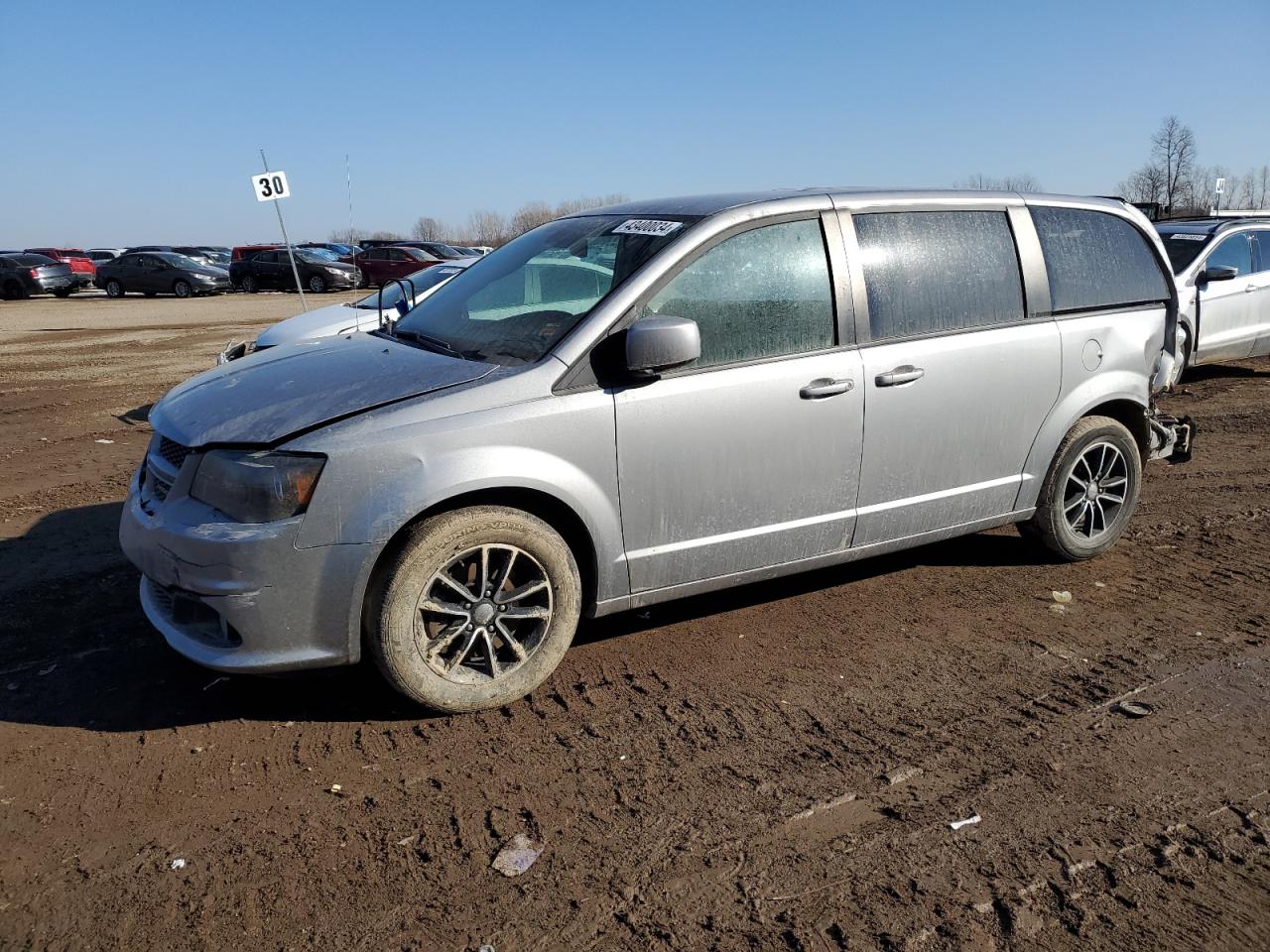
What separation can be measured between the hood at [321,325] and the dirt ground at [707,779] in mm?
4076

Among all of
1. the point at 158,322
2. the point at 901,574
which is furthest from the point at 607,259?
the point at 158,322

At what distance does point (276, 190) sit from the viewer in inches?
669

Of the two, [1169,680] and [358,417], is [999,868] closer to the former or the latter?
[1169,680]

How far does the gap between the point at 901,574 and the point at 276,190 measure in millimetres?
14817

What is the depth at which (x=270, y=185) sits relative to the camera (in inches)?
673

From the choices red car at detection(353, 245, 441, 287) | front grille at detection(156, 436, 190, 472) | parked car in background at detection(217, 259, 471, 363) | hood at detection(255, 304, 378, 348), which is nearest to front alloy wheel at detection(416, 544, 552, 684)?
front grille at detection(156, 436, 190, 472)

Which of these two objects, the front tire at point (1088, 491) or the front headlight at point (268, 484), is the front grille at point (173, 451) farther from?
the front tire at point (1088, 491)

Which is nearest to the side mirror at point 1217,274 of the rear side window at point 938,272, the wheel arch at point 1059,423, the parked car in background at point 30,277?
the wheel arch at point 1059,423

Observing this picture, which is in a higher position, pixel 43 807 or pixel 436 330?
pixel 436 330

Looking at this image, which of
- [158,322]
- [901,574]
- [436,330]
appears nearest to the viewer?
[436,330]

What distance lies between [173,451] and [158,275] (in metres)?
34.4

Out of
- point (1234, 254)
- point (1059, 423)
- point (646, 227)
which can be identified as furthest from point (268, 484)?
point (1234, 254)

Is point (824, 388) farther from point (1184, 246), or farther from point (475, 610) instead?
point (1184, 246)

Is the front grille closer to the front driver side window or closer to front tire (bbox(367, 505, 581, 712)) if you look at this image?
front tire (bbox(367, 505, 581, 712))
